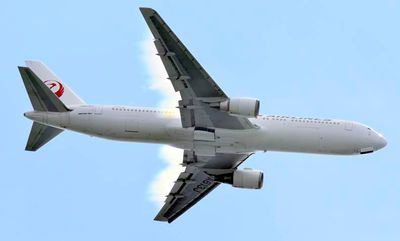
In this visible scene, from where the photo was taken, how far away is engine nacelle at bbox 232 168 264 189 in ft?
229

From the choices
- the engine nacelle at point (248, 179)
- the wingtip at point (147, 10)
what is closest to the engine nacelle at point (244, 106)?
the wingtip at point (147, 10)

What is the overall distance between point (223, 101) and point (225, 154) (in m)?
8.22

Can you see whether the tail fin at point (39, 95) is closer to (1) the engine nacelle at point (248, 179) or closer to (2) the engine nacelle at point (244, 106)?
(2) the engine nacelle at point (244, 106)

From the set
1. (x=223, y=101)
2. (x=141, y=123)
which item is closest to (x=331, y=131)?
(x=223, y=101)

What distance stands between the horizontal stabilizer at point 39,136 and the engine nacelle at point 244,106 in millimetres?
13569

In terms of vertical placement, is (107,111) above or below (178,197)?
above

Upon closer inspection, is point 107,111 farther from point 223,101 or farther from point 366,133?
point 366,133

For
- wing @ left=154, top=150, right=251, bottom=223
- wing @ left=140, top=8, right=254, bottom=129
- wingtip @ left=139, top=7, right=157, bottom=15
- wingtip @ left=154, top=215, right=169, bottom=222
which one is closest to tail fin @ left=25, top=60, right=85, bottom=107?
wing @ left=140, top=8, right=254, bottom=129

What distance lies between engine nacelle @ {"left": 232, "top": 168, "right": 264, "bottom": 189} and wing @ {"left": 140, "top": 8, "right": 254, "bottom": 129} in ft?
24.2

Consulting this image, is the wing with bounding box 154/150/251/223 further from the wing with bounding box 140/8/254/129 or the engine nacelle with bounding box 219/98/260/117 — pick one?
the engine nacelle with bounding box 219/98/260/117

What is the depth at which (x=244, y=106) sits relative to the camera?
6088 centimetres

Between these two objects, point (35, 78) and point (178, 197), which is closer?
point (35, 78)

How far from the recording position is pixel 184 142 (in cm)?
6450

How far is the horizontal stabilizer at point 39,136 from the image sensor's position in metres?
66.4
